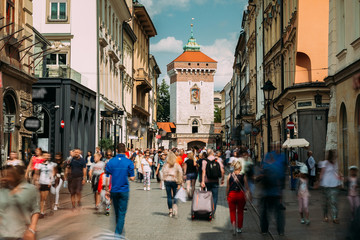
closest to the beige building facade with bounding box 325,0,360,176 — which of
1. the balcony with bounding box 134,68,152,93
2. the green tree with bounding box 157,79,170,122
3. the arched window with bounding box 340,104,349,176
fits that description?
the arched window with bounding box 340,104,349,176

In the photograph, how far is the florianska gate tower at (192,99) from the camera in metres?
115

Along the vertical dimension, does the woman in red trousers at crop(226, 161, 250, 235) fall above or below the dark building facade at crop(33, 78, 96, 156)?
below

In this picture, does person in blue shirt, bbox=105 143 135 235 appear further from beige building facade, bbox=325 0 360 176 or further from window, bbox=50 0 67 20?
window, bbox=50 0 67 20

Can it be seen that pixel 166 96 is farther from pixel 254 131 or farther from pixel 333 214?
pixel 333 214

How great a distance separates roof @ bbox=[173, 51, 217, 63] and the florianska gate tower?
21cm

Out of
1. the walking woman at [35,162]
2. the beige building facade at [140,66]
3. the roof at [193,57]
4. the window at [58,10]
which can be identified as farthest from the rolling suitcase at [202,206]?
the roof at [193,57]

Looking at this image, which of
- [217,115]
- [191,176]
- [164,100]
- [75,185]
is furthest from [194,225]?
[217,115]

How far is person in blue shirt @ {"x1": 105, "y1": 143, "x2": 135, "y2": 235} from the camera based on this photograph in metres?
10.5

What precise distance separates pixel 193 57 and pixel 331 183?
108m

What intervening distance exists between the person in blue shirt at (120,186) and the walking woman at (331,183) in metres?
4.43

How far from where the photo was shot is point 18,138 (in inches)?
886

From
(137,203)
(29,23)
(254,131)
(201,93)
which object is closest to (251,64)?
(254,131)

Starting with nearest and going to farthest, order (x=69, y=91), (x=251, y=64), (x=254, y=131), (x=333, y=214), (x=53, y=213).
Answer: (x=333, y=214)
(x=53, y=213)
(x=69, y=91)
(x=254, y=131)
(x=251, y=64)

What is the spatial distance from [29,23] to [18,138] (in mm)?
5074
